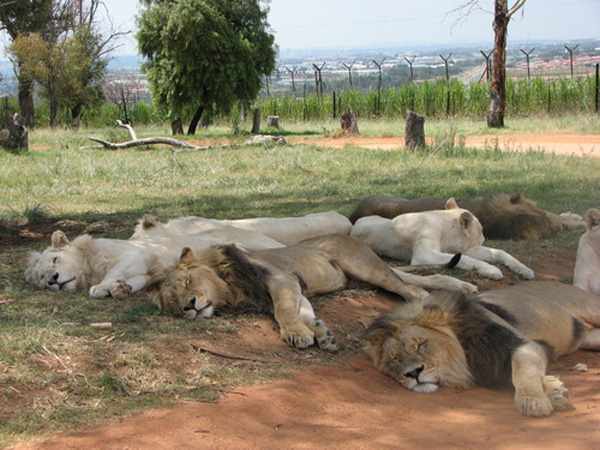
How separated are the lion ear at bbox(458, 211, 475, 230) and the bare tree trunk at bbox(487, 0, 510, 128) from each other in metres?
15.4

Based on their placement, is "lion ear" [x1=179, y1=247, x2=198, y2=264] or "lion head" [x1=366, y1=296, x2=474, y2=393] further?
"lion ear" [x1=179, y1=247, x2=198, y2=264]

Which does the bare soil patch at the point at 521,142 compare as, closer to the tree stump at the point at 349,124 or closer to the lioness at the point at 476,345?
the tree stump at the point at 349,124

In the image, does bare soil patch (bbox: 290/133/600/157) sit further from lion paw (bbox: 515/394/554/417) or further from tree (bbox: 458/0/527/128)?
lion paw (bbox: 515/394/554/417)

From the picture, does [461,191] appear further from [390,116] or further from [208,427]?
[390,116]

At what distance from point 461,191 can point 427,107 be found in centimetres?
1919

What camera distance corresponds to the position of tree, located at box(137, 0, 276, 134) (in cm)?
2375

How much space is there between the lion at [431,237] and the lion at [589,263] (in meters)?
0.92

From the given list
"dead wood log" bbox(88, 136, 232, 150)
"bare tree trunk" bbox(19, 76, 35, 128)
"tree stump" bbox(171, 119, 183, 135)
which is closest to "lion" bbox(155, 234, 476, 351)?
"dead wood log" bbox(88, 136, 232, 150)

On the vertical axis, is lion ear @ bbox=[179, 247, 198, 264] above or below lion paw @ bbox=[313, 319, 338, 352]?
above

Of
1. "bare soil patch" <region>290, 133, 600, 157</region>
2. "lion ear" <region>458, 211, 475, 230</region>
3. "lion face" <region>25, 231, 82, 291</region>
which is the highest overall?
"lion face" <region>25, 231, 82, 291</region>

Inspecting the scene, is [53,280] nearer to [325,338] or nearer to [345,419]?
[325,338]

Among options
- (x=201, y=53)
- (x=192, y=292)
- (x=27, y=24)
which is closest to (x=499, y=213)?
(x=192, y=292)

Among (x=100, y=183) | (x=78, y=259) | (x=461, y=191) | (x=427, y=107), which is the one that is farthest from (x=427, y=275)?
(x=427, y=107)

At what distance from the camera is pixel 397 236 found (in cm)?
694
